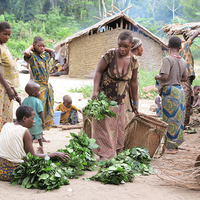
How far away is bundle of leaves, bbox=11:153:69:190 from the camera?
2.49 m

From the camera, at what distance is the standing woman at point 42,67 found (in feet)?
14.7

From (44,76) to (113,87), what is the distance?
1473 mm

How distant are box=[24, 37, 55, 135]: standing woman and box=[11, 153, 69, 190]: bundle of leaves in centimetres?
210

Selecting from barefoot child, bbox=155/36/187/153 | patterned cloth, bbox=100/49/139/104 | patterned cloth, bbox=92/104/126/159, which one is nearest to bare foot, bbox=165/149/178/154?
barefoot child, bbox=155/36/187/153

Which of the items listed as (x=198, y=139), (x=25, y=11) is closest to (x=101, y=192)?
(x=198, y=139)

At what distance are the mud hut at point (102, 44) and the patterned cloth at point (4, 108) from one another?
475 inches

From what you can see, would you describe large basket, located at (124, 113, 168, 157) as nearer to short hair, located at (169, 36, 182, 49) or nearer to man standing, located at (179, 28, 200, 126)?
short hair, located at (169, 36, 182, 49)

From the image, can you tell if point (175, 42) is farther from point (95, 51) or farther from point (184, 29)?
point (95, 51)

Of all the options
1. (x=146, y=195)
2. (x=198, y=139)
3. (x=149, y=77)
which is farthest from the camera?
(x=149, y=77)

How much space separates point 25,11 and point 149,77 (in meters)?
26.8

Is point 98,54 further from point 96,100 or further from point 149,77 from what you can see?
point 96,100

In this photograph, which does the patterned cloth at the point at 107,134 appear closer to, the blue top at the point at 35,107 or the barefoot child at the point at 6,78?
the blue top at the point at 35,107

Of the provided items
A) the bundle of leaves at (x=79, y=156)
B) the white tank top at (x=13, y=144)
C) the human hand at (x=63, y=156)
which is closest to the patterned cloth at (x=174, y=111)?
the bundle of leaves at (x=79, y=156)

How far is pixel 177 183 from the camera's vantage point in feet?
8.63
